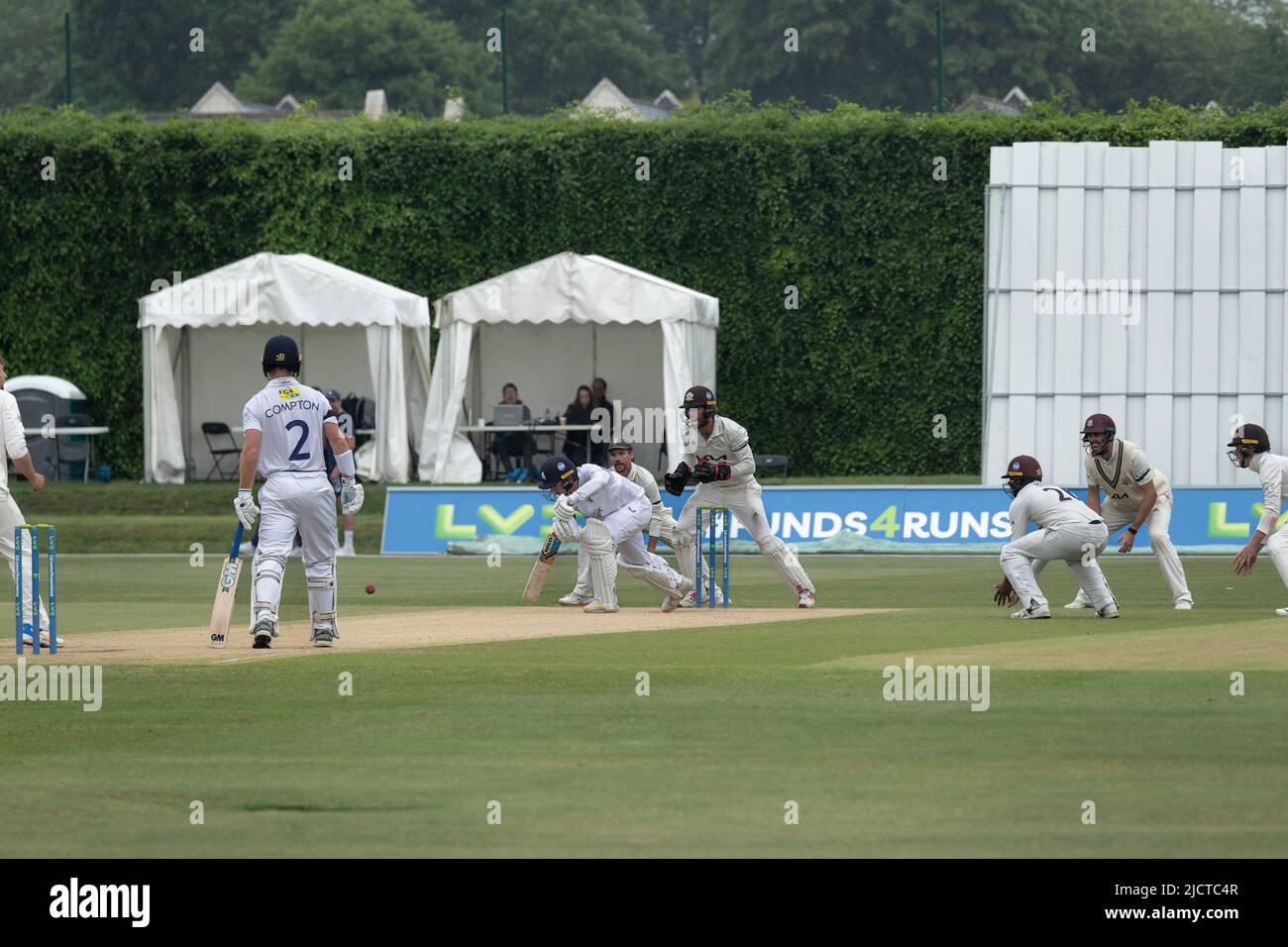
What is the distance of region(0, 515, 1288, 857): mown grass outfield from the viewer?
25.6 ft

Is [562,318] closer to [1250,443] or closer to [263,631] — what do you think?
[1250,443]

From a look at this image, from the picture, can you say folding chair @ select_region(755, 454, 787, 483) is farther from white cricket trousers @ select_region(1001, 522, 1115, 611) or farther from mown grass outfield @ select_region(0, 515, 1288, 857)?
mown grass outfield @ select_region(0, 515, 1288, 857)

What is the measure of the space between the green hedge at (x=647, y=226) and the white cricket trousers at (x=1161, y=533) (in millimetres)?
15826

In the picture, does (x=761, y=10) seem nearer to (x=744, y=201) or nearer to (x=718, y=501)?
(x=744, y=201)

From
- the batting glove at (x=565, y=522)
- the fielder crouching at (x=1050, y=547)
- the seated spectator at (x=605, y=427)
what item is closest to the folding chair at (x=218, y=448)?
the seated spectator at (x=605, y=427)

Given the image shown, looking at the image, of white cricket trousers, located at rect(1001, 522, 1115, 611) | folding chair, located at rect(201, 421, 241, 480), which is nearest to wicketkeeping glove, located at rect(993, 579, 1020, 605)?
white cricket trousers, located at rect(1001, 522, 1115, 611)

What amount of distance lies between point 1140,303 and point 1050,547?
1254cm

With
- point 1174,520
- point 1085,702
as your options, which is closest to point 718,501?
point 1085,702

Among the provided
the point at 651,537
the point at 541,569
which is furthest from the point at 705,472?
the point at 541,569

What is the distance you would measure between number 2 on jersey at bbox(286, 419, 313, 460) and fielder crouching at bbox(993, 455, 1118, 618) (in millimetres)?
5767

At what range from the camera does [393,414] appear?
101ft

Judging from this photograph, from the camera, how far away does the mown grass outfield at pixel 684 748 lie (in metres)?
7.79

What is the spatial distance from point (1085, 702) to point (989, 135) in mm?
23897
